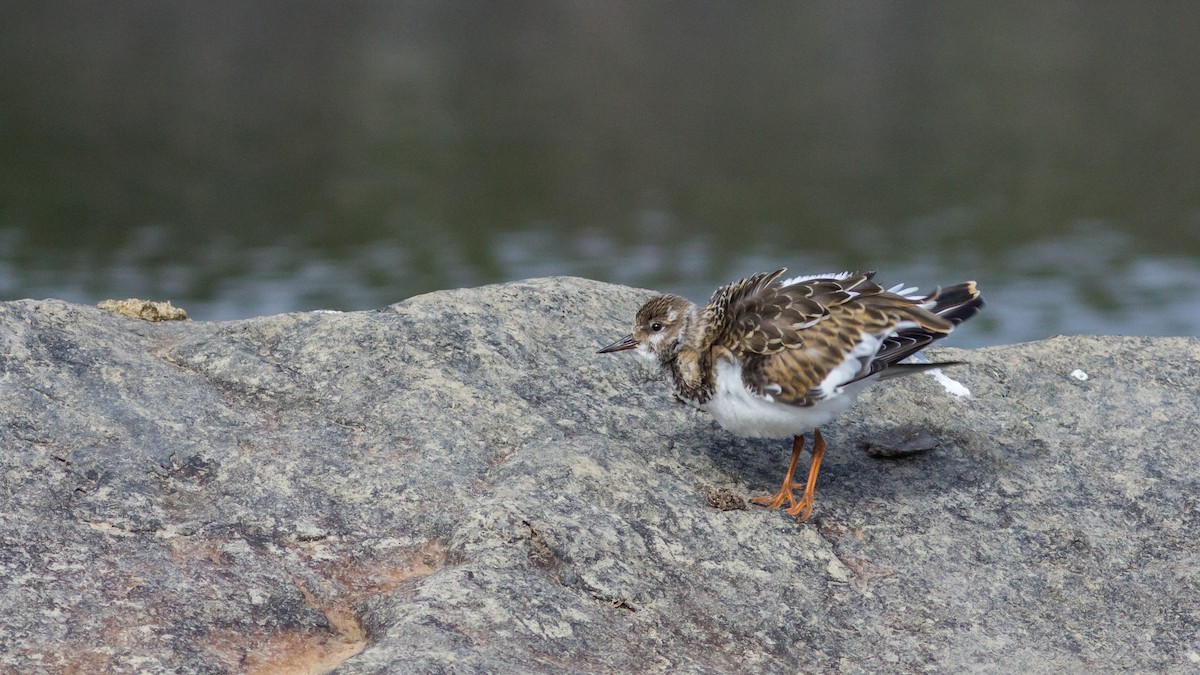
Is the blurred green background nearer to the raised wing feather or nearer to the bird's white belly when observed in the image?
the raised wing feather

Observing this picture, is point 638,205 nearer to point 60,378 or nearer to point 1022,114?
point 1022,114

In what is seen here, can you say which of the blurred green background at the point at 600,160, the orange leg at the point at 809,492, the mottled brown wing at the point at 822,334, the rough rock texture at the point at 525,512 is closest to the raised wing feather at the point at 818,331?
the mottled brown wing at the point at 822,334

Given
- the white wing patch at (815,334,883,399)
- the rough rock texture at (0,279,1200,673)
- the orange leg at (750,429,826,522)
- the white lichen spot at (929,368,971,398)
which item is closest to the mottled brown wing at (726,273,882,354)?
the white wing patch at (815,334,883,399)

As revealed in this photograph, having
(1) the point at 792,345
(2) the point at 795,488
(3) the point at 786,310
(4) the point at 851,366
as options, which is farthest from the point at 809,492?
(3) the point at 786,310

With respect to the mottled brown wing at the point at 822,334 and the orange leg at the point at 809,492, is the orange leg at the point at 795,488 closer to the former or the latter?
the orange leg at the point at 809,492

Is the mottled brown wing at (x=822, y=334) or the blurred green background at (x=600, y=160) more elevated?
the blurred green background at (x=600, y=160)

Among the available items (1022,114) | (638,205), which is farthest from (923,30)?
(638,205)
